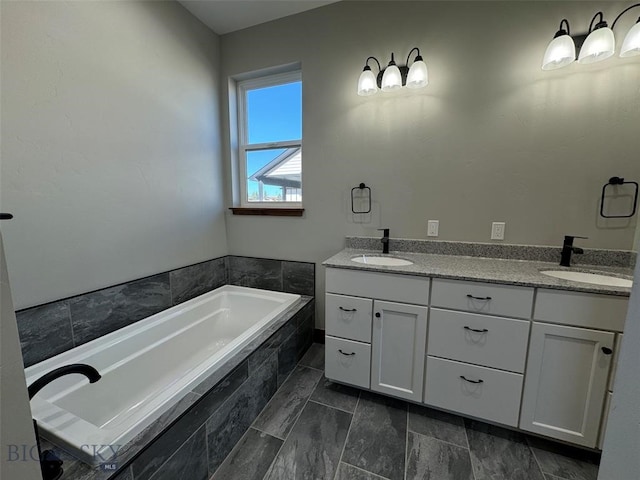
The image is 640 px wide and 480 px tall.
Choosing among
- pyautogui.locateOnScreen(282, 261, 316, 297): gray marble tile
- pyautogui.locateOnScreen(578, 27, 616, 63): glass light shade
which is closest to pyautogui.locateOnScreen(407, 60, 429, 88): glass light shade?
pyautogui.locateOnScreen(578, 27, 616, 63): glass light shade

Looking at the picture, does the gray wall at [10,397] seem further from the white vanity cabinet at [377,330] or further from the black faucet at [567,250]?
the black faucet at [567,250]

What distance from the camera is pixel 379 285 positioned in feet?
5.10

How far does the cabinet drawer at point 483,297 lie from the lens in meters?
1.29

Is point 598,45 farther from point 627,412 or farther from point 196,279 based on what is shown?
point 196,279

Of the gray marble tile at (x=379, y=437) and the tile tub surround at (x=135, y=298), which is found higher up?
the tile tub surround at (x=135, y=298)

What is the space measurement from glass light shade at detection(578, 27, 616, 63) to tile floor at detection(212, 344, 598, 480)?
2036mm

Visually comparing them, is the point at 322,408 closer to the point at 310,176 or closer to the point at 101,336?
the point at 101,336

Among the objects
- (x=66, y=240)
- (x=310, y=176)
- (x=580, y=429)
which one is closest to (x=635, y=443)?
(x=580, y=429)

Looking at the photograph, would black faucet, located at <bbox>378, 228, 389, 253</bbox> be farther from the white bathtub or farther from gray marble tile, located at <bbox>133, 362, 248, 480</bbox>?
gray marble tile, located at <bbox>133, 362, 248, 480</bbox>

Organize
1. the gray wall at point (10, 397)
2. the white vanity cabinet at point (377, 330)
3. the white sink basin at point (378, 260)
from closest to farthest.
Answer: the gray wall at point (10, 397), the white vanity cabinet at point (377, 330), the white sink basin at point (378, 260)

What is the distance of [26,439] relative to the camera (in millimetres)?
498

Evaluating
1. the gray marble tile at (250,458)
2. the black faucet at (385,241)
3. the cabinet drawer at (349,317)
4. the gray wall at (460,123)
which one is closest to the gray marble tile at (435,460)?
the cabinet drawer at (349,317)

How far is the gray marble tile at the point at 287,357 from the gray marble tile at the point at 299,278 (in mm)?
447

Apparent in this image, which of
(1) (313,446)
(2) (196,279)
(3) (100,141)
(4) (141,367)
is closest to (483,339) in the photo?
(1) (313,446)
